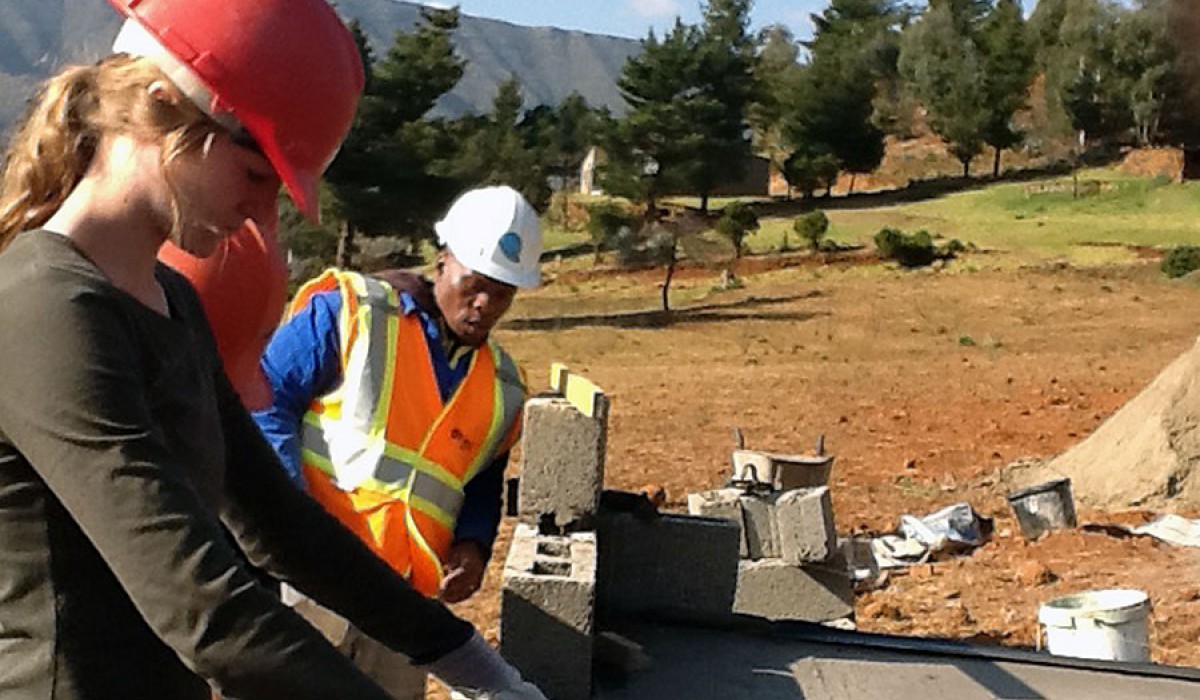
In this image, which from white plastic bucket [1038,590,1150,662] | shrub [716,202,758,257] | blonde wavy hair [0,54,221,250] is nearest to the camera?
blonde wavy hair [0,54,221,250]

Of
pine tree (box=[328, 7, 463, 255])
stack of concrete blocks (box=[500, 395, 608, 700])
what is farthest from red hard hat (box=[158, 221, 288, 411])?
pine tree (box=[328, 7, 463, 255])

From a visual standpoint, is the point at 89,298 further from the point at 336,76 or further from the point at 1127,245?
the point at 1127,245

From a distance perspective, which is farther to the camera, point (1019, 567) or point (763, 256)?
point (763, 256)

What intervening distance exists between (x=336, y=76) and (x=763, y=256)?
3140cm

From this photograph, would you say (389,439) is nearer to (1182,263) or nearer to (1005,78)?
(1182,263)

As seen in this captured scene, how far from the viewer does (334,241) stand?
28828mm

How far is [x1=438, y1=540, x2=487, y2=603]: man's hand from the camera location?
3559 mm

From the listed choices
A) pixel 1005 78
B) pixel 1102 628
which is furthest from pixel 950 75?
pixel 1102 628

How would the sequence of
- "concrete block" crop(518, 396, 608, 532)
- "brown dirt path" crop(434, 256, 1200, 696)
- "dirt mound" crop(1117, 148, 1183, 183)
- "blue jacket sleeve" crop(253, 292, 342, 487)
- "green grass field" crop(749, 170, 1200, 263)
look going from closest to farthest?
"blue jacket sleeve" crop(253, 292, 342, 487)
"concrete block" crop(518, 396, 608, 532)
"brown dirt path" crop(434, 256, 1200, 696)
"green grass field" crop(749, 170, 1200, 263)
"dirt mound" crop(1117, 148, 1183, 183)

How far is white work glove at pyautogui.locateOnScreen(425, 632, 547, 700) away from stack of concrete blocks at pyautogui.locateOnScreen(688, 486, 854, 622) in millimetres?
4226

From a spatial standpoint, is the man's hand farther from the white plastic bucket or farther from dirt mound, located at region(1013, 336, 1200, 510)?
dirt mound, located at region(1013, 336, 1200, 510)

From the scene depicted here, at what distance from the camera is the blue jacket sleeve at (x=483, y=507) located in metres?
3.61

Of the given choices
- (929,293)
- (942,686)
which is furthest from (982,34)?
(942,686)

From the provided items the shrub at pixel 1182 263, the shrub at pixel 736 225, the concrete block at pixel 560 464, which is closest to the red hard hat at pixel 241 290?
the concrete block at pixel 560 464
